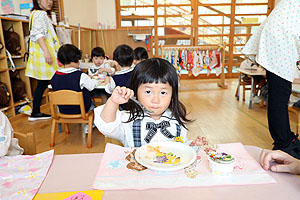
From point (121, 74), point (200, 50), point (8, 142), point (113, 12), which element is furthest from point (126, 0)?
point (8, 142)

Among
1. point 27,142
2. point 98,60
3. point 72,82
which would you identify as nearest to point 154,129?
point 27,142

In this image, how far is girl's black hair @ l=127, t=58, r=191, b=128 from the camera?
1107 mm

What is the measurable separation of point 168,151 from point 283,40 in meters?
1.35

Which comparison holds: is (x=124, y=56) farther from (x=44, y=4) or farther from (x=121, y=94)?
(x=121, y=94)

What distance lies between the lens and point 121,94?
3.07ft

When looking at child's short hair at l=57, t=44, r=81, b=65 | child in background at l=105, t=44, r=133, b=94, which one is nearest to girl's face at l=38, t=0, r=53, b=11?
child's short hair at l=57, t=44, r=81, b=65

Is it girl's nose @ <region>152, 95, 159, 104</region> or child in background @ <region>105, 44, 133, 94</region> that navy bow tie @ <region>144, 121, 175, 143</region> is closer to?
girl's nose @ <region>152, 95, 159, 104</region>

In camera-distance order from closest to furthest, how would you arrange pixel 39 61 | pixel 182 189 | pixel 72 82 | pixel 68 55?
pixel 182 189
pixel 72 82
pixel 68 55
pixel 39 61

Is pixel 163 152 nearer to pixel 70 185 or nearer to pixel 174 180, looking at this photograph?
pixel 174 180

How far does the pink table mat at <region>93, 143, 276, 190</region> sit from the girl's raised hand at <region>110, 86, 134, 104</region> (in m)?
0.25

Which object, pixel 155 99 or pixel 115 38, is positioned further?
pixel 115 38

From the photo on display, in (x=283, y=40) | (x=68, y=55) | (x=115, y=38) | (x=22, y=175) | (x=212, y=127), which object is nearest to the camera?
(x=22, y=175)

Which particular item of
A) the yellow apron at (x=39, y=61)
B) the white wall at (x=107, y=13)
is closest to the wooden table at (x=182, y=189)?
the yellow apron at (x=39, y=61)

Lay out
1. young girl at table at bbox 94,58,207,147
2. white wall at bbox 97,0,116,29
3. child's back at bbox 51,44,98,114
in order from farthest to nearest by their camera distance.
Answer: white wall at bbox 97,0,116,29, child's back at bbox 51,44,98,114, young girl at table at bbox 94,58,207,147
